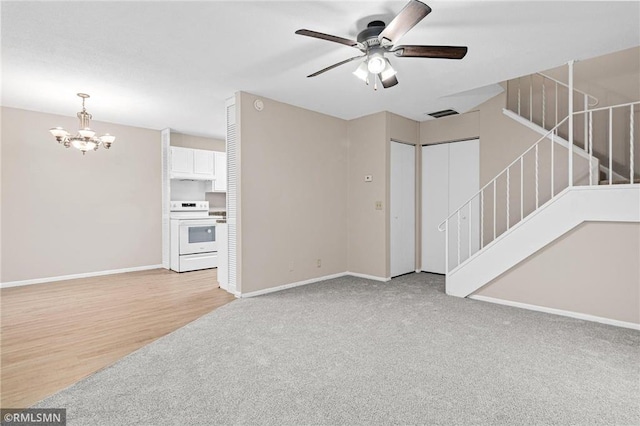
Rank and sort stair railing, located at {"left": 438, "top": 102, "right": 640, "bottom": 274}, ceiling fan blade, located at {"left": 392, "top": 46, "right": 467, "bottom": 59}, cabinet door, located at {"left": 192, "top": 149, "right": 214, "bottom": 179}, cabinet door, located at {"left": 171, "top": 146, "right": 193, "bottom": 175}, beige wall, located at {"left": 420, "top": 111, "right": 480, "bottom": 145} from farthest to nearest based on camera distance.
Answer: cabinet door, located at {"left": 192, "top": 149, "right": 214, "bottom": 179} → cabinet door, located at {"left": 171, "top": 146, "right": 193, "bottom": 175} → beige wall, located at {"left": 420, "top": 111, "right": 480, "bottom": 145} → stair railing, located at {"left": 438, "top": 102, "right": 640, "bottom": 274} → ceiling fan blade, located at {"left": 392, "top": 46, "right": 467, "bottom": 59}

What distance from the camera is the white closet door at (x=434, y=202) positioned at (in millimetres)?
5910

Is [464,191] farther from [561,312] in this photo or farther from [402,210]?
[561,312]

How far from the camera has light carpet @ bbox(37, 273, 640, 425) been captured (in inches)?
78.1

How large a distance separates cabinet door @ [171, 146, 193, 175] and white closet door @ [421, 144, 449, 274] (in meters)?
4.59

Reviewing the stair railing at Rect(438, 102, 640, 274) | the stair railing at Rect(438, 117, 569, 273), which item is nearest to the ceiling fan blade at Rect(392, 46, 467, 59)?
the stair railing at Rect(438, 102, 640, 274)

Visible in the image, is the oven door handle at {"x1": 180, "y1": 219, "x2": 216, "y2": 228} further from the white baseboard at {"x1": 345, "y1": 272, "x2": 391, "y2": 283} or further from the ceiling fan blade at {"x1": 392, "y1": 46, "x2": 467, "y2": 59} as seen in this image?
the ceiling fan blade at {"x1": 392, "y1": 46, "x2": 467, "y2": 59}

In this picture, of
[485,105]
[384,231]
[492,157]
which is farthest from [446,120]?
[384,231]

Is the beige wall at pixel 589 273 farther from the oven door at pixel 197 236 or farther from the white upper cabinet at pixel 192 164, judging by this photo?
the white upper cabinet at pixel 192 164

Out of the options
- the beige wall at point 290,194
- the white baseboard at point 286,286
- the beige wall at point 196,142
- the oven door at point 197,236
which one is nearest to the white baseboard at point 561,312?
the white baseboard at point 286,286

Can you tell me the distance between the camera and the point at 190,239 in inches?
248

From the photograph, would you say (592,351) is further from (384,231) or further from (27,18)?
(27,18)

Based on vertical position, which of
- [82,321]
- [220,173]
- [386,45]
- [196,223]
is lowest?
[82,321]

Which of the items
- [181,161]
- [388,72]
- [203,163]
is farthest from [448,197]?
[181,161]

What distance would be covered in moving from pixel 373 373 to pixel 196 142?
6.26 m
